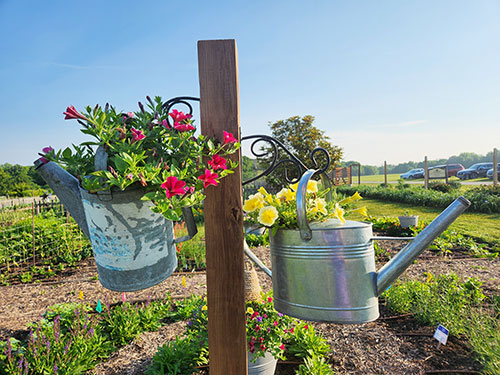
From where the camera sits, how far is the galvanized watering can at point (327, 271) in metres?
0.99

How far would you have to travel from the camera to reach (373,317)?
3.41 ft

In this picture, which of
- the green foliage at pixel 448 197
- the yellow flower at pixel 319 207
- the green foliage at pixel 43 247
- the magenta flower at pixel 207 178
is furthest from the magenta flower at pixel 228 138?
the green foliage at pixel 448 197

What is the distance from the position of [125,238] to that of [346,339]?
84.8 inches

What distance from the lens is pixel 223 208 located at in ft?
3.44

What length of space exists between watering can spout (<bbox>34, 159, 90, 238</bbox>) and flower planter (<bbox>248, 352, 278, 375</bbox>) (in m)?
1.38

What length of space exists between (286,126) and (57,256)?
32.9 ft

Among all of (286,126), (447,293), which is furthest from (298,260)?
(286,126)

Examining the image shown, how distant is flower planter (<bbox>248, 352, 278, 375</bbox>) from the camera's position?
1.89 m

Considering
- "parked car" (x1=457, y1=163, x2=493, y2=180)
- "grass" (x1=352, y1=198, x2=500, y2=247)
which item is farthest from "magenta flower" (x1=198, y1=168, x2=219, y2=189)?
"parked car" (x1=457, y1=163, x2=493, y2=180)

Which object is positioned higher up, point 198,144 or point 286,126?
point 286,126

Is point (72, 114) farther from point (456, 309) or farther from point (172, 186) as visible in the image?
point (456, 309)

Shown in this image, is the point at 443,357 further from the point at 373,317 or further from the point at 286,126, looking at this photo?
the point at 286,126

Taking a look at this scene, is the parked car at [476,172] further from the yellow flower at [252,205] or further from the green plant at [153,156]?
the green plant at [153,156]

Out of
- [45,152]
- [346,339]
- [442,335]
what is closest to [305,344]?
[346,339]
